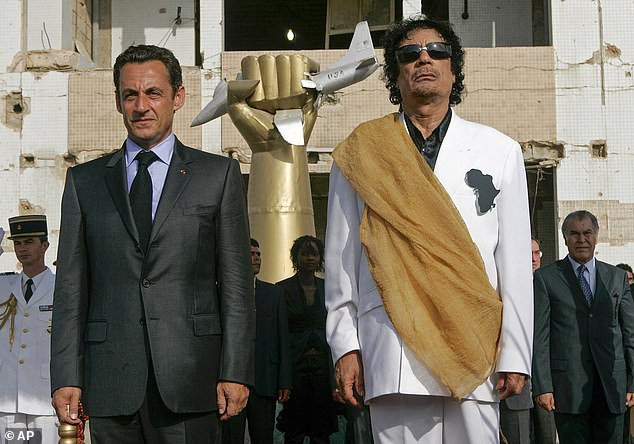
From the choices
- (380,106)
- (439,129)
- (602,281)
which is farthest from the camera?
(380,106)

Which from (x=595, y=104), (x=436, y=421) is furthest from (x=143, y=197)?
(x=595, y=104)

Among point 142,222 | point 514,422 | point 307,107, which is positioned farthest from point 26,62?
point 142,222

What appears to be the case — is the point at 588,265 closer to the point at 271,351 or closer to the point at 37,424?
the point at 271,351

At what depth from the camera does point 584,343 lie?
626 cm

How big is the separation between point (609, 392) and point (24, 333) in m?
3.84

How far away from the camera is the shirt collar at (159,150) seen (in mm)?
3725

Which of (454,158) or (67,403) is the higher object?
(454,158)

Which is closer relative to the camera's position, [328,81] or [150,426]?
[150,426]

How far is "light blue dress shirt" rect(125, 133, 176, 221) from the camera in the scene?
3694 millimetres

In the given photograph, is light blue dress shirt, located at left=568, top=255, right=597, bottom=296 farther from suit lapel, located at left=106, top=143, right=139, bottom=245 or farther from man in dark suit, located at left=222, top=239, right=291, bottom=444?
suit lapel, located at left=106, top=143, right=139, bottom=245

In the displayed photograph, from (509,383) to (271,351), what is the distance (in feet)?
11.1

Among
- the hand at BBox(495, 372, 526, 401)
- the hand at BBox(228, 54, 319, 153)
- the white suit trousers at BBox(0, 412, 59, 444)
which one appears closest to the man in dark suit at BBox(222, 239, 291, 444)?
the white suit trousers at BBox(0, 412, 59, 444)

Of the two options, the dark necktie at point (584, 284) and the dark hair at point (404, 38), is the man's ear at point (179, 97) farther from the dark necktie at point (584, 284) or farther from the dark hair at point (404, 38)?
the dark necktie at point (584, 284)

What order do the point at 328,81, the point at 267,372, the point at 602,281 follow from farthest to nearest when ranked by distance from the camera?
the point at 328,81
the point at 267,372
the point at 602,281
